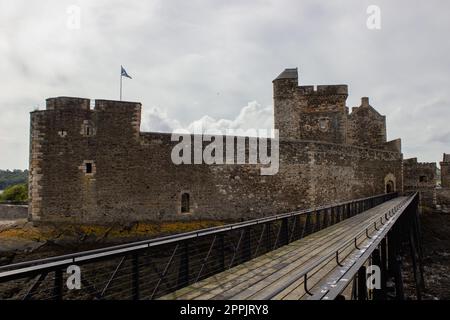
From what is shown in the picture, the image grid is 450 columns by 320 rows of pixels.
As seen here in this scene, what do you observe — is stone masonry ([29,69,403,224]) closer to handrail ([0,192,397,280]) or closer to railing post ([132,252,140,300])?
handrail ([0,192,397,280])

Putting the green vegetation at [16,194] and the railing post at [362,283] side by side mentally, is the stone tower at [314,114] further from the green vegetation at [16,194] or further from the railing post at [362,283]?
the green vegetation at [16,194]

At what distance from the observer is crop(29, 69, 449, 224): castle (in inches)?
555

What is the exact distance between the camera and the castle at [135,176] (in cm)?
1411

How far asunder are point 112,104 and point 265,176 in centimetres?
802

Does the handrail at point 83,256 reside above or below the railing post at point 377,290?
above

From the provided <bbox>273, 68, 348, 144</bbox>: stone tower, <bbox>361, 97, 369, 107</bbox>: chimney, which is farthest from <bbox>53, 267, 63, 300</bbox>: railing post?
<bbox>361, 97, 369, 107</bbox>: chimney

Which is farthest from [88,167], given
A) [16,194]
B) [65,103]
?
[16,194]

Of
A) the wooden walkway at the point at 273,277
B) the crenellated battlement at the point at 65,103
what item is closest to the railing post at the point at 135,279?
the wooden walkway at the point at 273,277

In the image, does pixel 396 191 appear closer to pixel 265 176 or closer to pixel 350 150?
pixel 350 150

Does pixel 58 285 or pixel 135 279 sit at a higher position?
pixel 58 285

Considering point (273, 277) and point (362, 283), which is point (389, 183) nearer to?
point (362, 283)

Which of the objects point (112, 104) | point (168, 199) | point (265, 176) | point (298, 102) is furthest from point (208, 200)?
point (298, 102)

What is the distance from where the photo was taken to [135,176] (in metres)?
14.8

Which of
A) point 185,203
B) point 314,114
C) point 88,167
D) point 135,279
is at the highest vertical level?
point 314,114
